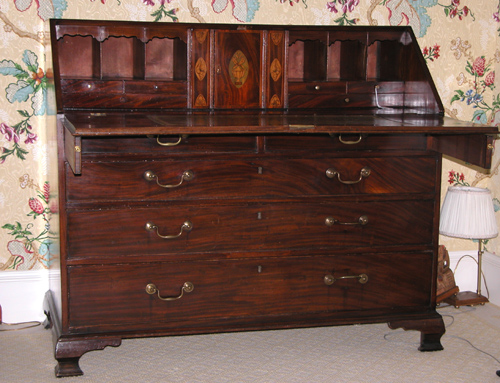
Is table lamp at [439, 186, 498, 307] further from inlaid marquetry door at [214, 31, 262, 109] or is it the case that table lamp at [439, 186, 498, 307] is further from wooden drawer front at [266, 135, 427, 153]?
inlaid marquetry door at [214, 31, 262, 109]

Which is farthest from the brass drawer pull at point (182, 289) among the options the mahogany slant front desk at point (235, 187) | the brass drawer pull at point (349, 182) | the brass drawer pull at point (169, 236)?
the brass drawer pull at point (349, 182)

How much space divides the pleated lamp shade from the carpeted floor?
41 cm

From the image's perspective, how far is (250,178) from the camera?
7.34 ft

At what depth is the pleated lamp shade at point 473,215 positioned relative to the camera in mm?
2875

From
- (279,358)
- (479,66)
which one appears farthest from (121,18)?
(479,66)

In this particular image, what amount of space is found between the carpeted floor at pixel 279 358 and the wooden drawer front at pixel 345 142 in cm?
78

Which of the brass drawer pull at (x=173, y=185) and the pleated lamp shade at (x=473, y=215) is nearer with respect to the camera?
the brass drawer pull at (x=173, y=185)

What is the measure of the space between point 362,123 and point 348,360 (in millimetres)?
888

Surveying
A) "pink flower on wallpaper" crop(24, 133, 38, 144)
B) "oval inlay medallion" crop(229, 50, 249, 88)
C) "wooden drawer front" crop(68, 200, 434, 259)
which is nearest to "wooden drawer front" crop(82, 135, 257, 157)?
"wooden drawer front" crop(68, 200, 434, 259)

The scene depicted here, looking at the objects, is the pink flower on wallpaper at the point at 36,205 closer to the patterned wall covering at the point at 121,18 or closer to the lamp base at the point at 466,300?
the patterned wall covering at the point at 121,18

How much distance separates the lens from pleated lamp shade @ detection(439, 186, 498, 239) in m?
2.88

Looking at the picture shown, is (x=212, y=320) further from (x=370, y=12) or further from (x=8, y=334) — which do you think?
(x=370, y=12)

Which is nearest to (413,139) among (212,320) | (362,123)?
(362,123)

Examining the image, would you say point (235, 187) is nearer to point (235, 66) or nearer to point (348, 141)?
point (348, 141)
